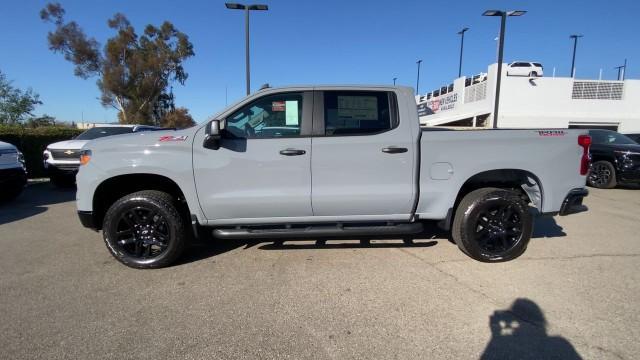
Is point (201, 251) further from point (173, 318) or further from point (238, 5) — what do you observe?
point (238, 5)

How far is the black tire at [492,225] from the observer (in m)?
3.75

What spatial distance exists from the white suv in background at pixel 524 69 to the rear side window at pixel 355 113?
25439 millimetres

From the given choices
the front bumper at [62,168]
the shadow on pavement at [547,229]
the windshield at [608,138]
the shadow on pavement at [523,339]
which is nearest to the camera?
the shadow on pavement at [523,339]

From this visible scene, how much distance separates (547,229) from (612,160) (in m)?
6.03

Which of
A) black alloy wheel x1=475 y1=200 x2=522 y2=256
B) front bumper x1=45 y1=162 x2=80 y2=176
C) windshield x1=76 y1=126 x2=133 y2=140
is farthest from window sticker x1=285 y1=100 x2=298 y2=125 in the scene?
windshield x1=76 y1=126 x2=133 y2=140

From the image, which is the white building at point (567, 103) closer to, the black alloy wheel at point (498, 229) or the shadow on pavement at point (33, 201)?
the black alloy wheel at point (498, 229)

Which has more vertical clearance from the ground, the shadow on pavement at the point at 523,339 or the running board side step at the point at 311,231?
the running board side step at the point at 311,231

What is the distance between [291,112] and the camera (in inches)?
146

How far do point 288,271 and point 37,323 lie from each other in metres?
2.14

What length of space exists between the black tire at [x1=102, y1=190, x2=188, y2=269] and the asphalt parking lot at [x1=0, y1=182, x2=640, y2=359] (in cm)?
16

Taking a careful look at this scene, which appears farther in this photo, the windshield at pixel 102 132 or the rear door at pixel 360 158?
the windshield at pixel 102 132

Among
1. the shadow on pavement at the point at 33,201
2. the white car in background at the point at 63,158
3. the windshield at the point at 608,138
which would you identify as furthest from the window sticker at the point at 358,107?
the windshield at the point at 608,138

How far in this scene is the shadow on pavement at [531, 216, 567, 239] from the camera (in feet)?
16.1

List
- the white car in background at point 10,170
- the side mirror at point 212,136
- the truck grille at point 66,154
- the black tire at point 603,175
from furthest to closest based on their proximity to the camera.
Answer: the black tire at point 603,175 < the truck grille at point 66,154 < the white car in background at point 10,170 < the side mirror at point 212,136
